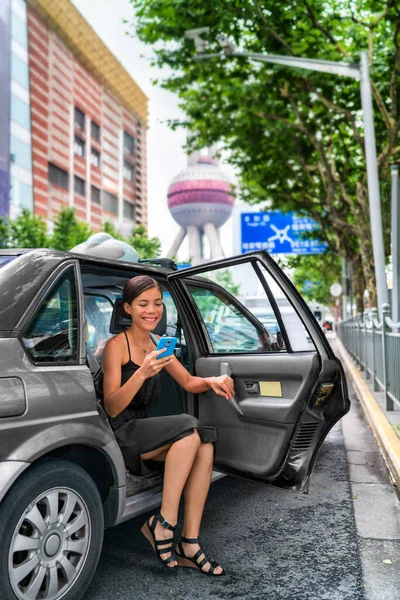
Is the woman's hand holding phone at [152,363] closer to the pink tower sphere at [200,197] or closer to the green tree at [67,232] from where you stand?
the green tree at [67,232]

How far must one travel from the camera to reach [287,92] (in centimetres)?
1577

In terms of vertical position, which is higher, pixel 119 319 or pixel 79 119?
pixel 79 119

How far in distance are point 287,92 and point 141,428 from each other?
45.3ft

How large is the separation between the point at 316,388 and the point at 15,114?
6012 cm

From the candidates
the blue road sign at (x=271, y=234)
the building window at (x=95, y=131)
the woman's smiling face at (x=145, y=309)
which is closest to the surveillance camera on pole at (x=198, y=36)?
the woman's smiling face at (x=145, y=309)

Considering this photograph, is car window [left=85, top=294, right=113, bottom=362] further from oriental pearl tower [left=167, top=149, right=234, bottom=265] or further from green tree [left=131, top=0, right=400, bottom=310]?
oriental pearl tower [left=167, top=149, right=234, bottom=265]

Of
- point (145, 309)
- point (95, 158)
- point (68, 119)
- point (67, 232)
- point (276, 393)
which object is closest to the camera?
point (145, 309)

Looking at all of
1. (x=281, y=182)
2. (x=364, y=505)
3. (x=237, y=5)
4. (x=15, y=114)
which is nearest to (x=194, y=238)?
(x=15, y=114)

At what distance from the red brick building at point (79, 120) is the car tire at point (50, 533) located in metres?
62.1

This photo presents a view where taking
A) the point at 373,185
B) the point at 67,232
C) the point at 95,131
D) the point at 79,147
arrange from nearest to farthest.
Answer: the point at 373,185 < the point at 67,232 < the point at 79,147 < the point at 95,131

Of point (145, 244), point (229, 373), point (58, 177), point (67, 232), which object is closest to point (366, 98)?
point (229, 373)

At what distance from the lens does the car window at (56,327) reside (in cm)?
279

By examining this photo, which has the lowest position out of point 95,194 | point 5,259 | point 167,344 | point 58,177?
point 167,344

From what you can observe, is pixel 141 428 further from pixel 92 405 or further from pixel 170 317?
pixel 170 317
